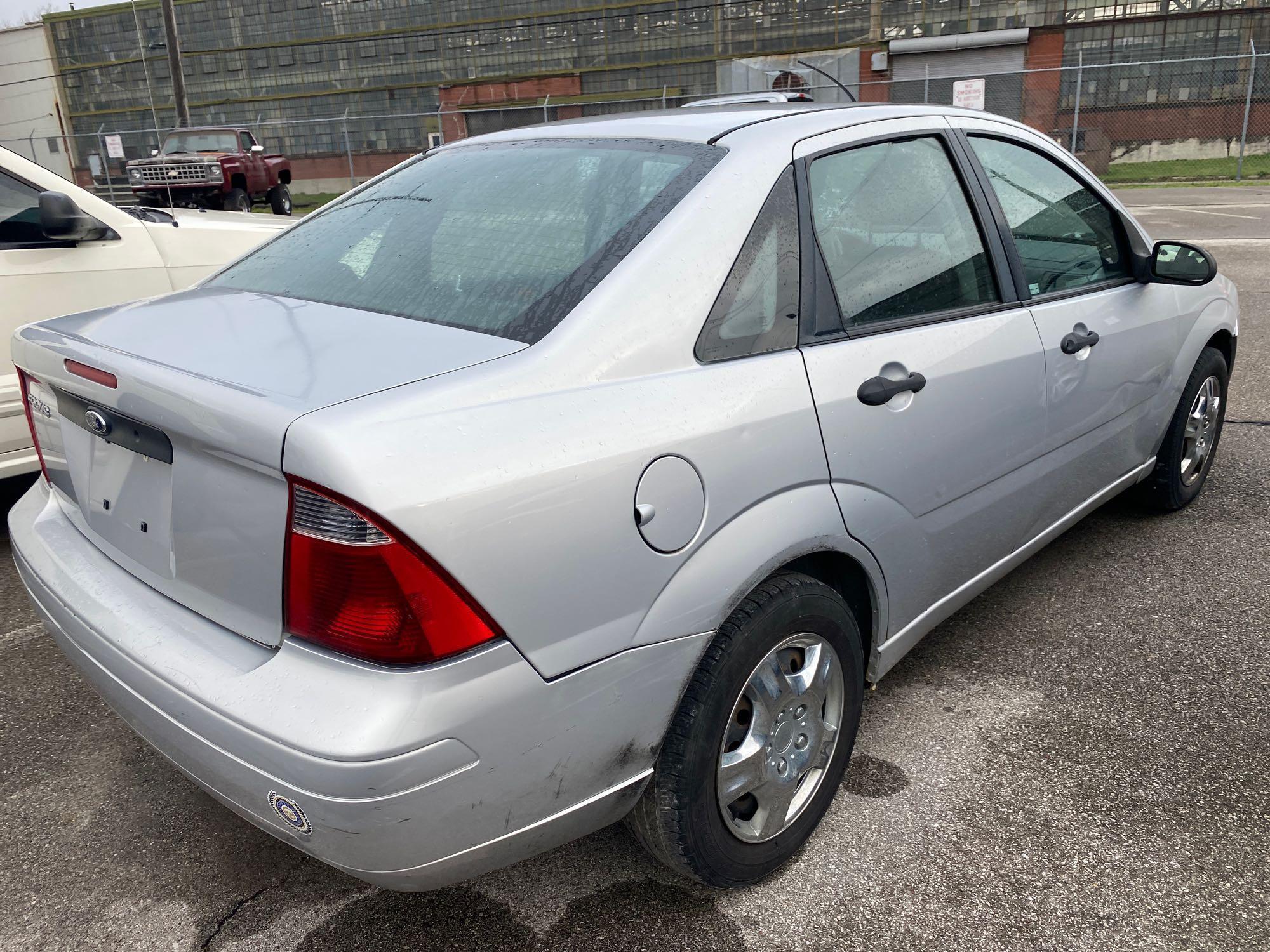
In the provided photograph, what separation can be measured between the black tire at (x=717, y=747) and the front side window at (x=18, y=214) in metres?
3.72

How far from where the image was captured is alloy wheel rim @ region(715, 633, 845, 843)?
2002 millimetres

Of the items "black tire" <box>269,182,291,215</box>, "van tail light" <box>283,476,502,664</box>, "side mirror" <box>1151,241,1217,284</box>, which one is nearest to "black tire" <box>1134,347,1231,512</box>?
"side mirror" <box>1151,241,1217,284</box>

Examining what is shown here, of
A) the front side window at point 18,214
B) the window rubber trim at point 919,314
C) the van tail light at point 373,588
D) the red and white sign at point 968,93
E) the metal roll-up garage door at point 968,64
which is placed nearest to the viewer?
the van tail light at point 373,588

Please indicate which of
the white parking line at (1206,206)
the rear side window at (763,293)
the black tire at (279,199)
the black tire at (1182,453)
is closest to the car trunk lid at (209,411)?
the rear side window at (763,293)

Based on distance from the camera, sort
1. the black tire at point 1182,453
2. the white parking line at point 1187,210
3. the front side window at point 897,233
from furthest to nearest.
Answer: the white parking line at point 1187,210
the black tire at point 1182,453
the front side window at point 897,233

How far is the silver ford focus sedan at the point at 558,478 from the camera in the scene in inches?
59.6

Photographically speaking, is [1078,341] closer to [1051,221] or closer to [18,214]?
[1051,221]

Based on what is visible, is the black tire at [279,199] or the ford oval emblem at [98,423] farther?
the black tire at [279,199]

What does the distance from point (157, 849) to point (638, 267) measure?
175cm

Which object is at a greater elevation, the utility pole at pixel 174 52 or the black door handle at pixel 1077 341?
the utility pole at pixel 174 52

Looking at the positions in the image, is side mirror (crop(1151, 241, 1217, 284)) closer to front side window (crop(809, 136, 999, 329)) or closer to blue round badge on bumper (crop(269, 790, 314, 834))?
front side window (crop(809, 136, 999, 329))

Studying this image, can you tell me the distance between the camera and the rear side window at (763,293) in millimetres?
1918

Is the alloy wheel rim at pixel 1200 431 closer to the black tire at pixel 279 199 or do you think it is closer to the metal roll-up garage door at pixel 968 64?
the black tire at pixel 279 199

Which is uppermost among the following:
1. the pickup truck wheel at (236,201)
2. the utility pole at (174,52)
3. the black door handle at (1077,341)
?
the utility pole at (174,52)
